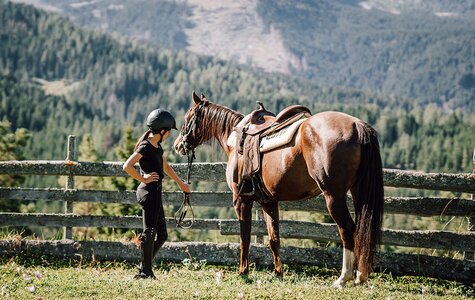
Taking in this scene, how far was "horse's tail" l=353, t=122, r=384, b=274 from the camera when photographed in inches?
262

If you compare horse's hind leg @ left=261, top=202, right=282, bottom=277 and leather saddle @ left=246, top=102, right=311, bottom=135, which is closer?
leather saddle @ left=246, top=102, right=311, bottom=135

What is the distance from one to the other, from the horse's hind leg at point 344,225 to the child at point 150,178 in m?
2.18

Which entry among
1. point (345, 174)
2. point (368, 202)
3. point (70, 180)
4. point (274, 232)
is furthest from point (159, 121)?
point (70, 180)

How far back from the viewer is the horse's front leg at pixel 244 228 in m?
8.03

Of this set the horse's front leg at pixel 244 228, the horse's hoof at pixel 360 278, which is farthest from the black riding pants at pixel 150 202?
the horse's hoof at pixel 360 278

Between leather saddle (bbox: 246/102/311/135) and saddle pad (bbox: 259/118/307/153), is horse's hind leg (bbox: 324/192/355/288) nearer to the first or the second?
saddle pad (bbox: 259/118/307/153)

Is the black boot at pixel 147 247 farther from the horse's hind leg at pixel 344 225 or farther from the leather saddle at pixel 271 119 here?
the horse's hind leg at pixel 344 225

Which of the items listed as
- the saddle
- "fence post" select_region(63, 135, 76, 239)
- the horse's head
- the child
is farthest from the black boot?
"fence post" select_region(63, 135, 76, 239)

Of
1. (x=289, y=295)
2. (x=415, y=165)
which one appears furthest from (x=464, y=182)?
(x=415, y=165)

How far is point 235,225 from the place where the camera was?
386 inches

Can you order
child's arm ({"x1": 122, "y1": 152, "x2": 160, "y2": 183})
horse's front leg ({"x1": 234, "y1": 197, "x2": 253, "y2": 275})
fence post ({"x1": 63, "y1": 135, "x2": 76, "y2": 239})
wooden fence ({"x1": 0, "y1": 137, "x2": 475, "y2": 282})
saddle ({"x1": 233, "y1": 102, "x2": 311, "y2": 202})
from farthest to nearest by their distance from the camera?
fence post ({"x1": 63, "y1": 135, "x2": 76, "y2": 239}), wooden fence ({"x1": 0, "y1": 137, "x2": 475, "y2": 282}), horse's front leg ({"x1": 234, "y1": 197, "x2": 253, "y2": 275}), saddle ({"x1": 233, "y1": 102, "x2": 311, "y2": 202}), child's arm ({"x1": 122, "y1": 152, "x2": 160, "y2": 183})

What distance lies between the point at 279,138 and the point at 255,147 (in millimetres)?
508

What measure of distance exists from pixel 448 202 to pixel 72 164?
6400mm

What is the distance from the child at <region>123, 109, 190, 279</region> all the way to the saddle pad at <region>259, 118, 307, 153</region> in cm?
127
